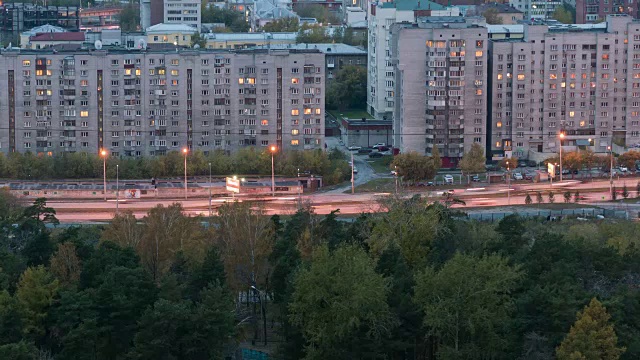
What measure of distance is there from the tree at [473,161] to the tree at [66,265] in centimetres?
1524

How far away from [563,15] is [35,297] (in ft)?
140

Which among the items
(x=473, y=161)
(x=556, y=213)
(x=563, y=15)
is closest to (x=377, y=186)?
(x=473, y=161)

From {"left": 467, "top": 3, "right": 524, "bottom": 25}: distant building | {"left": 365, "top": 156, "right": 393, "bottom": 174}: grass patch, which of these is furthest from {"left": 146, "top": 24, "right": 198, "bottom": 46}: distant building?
{"left": 365, "top": 156, "right": 393, "bottom": 174}: grass patch

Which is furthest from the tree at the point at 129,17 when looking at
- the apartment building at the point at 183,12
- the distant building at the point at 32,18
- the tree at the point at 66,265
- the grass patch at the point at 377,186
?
the tree at the point at 66,265

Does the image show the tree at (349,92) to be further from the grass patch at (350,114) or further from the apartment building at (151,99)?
the apartment building at (151,99)

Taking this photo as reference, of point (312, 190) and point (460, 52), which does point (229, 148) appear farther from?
point (460, 52)

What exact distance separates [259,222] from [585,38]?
17156 mm

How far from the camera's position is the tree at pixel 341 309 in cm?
2048

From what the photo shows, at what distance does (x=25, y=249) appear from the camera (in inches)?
→ 973

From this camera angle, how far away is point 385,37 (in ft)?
152

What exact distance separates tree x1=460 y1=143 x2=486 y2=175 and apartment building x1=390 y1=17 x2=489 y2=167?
1053mm

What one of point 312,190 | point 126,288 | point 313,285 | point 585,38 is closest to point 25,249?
point 126,288

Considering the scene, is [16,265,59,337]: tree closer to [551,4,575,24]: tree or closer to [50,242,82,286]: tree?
[50,242,82,286]: tree

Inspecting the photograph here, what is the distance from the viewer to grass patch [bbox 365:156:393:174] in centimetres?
3855
